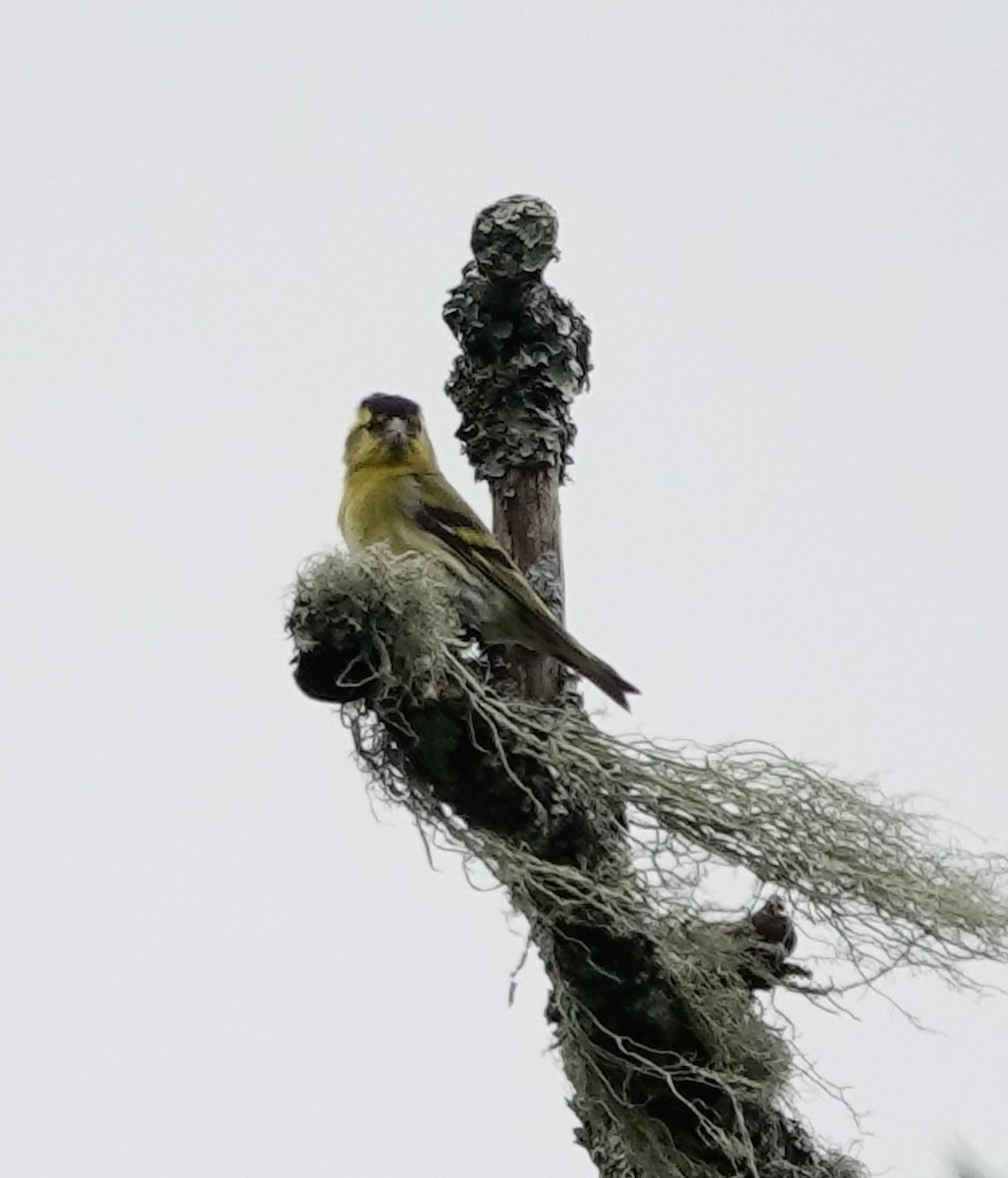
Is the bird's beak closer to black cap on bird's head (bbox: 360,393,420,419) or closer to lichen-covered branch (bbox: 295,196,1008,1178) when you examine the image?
black cap on bird's head (bbox: 360,393,420,419)

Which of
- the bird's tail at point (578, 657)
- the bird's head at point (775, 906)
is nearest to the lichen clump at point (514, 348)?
the bird's tail at point (578, 657)

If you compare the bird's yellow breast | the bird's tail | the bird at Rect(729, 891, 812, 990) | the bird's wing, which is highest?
the bird's yellow breast

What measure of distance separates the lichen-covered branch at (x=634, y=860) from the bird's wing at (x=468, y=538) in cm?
32

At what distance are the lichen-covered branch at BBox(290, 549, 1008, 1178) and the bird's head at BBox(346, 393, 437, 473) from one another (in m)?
0.87

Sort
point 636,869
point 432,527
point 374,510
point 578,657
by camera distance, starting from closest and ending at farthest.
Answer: point 636,869 < point 578,657 < point 432,527 < point 374,510

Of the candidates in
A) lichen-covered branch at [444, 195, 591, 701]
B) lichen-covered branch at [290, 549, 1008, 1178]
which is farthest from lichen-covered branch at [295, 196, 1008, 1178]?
lichen-covered branch at [444, 195, 591, 701]

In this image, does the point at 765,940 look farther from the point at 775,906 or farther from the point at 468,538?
the point at 468,538

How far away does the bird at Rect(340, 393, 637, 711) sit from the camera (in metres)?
2.83

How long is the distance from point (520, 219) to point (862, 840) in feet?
3.75

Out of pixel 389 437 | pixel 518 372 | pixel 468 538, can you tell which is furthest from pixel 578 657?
pixel 389 437

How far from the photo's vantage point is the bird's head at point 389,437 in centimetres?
330

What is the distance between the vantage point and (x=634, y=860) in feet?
7.96

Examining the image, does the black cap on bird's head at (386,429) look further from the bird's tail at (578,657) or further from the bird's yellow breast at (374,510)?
the bird's tail at (578,657)

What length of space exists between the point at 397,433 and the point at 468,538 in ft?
1.48
